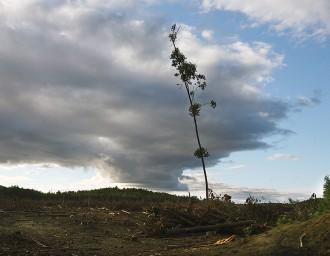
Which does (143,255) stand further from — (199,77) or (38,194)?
(199,77)

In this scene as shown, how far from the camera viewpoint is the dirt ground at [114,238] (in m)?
11.7

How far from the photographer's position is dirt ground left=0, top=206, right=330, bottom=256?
1173 cm

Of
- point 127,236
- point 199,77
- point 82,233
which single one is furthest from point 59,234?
point 199,77

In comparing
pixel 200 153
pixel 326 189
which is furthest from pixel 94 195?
pixel 326 189

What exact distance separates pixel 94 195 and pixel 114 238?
60.3 feet

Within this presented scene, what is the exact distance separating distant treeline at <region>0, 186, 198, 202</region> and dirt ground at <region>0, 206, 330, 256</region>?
390 inches

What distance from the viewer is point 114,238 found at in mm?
17703

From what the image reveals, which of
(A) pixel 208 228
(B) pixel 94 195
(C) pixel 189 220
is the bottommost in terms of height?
(A) pixel 208 228

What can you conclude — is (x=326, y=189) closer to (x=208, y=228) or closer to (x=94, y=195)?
(x=208, y=228)

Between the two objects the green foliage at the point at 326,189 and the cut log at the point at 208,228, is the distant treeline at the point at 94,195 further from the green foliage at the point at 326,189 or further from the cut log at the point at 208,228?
the green foliage at the point at 326,189

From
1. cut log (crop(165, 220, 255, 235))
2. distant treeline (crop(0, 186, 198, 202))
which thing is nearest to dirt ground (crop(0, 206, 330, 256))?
cut log (crop(165, 220, 255, 235))

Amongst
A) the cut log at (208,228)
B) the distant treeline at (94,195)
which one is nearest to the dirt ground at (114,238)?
the cut log at (208,228)

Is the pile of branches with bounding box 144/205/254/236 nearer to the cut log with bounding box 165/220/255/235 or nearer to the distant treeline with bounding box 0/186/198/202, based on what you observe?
the cut log with bounding box 165/220/255/235

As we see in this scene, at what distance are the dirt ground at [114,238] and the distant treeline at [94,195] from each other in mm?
9908
